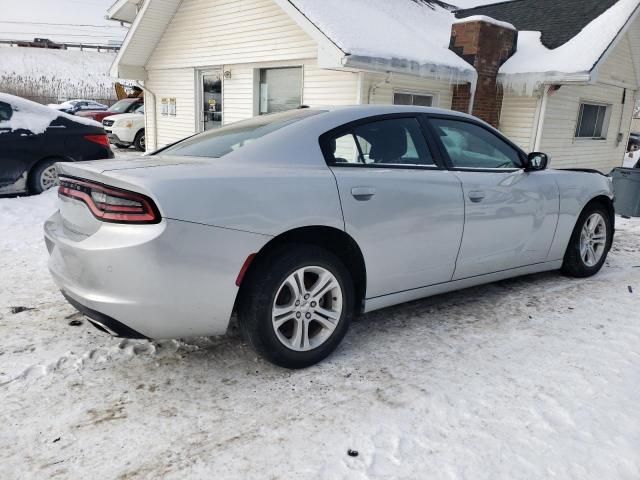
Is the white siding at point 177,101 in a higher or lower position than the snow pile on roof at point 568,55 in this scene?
lower

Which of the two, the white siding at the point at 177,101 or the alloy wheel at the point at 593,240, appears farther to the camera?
the white siding at the point at 177,101

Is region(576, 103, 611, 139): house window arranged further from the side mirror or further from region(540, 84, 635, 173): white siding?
the side mirror

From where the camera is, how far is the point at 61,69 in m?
64.8

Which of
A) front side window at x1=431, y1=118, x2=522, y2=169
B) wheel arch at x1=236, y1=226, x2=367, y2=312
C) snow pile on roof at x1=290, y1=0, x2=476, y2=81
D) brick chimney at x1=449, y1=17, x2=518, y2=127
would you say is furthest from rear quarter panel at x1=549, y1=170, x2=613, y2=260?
brick chimney at x1=449, y1=17, x2=518, y2=127

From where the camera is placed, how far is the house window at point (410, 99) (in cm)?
941

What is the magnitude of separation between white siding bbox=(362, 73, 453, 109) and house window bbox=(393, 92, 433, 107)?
0.26ft

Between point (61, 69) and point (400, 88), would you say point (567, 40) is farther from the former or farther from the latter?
point (61, 69)

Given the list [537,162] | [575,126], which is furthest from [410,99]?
[537,162]

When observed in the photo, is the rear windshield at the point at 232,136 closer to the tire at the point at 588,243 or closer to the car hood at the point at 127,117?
the tire at the point at 588,243

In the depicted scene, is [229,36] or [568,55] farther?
[229,36]

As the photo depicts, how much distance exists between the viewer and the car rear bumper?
2.33 metres

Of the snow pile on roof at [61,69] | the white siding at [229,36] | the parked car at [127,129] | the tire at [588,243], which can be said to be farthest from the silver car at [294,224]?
the snow pile on roof at [61,69]

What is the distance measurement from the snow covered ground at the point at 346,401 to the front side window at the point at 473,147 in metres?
1.13

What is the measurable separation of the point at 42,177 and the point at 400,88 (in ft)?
20.1
